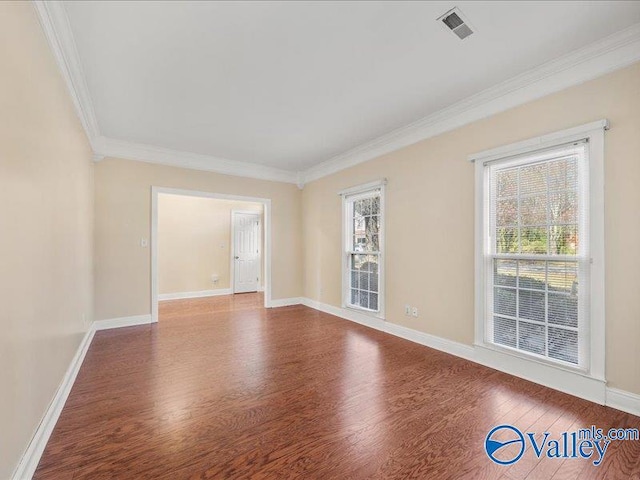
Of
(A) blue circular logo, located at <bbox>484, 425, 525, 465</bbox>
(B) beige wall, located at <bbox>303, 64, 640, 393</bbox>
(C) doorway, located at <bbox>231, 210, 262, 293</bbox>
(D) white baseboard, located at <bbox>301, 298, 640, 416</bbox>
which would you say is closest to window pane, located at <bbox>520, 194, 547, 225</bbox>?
(B) beige wall, located at <bbox>303, 64, 640, 393</bbox>

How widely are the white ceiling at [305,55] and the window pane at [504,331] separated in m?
2.35

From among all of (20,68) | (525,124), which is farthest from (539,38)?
(20,68)

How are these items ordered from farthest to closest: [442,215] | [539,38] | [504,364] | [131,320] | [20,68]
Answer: [131,320]
[442,215]
[504,364]
[539,38]
[20,68]

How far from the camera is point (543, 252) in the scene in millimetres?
2697

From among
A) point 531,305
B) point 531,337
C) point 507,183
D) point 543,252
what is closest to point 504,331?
point 531,337

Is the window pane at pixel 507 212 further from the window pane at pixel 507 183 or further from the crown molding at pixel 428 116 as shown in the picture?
the crown molding at pixel 428 116

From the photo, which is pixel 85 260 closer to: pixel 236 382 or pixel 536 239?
pixel 236 382

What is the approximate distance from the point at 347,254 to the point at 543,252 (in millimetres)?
2847

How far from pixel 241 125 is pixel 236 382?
3001 millimetres

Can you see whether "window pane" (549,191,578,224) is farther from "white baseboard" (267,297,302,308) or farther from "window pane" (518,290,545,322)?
"white baseboard" (267,297,302,308)

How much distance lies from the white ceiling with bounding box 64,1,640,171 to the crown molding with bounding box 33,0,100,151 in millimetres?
57

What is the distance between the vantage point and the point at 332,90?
9.76 ft
